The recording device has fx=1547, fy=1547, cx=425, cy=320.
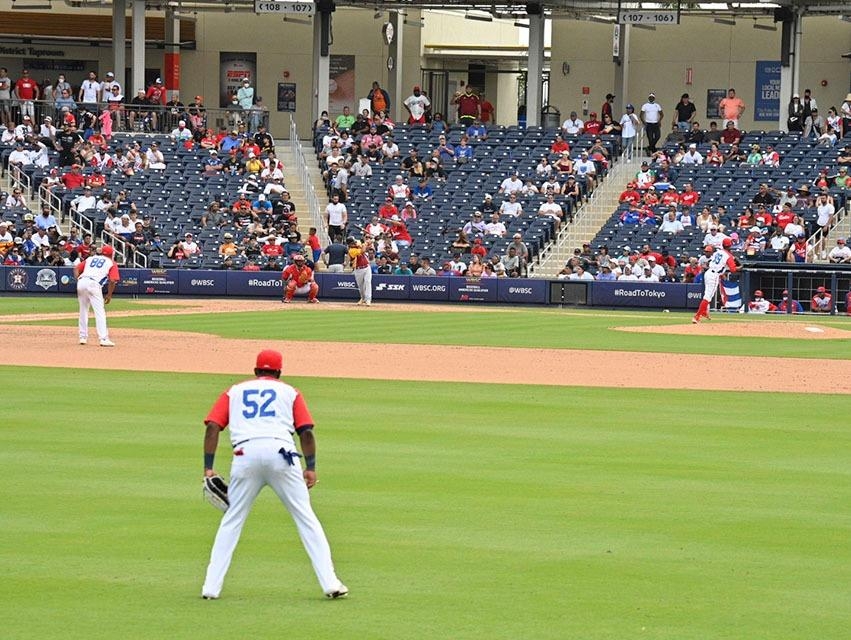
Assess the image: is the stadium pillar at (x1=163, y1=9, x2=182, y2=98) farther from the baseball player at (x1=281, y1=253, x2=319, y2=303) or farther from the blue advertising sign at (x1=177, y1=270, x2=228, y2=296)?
the baseball player at (x1=281, y1=253, x2=319, y2=303)

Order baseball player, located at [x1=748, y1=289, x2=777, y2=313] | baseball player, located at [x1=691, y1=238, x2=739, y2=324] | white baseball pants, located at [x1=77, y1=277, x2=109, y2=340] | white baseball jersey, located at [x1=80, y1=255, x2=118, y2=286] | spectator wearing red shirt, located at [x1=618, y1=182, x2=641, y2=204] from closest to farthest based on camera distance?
white baseball pants, located at [x1=77, y1=277, x2=109, y2=340] < white baseball jersey, located at [x1=80, y1=255, x2=118, y2=286] < baseball player, located at [x1=691, y1=238, x2=739, y2=324] < baseball player, located at [x1=748, y1=289, x2=777, y2=313] < spectator wearing red shirt, located at [x1=618, y1=182, x2=641, y2=204]

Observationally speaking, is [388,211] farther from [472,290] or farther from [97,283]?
[97,283]

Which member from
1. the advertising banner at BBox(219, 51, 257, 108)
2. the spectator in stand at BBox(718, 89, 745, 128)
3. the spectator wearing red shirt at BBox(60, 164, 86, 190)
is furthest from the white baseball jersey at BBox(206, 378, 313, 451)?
the advertising banner at BBox(219, 51, 257, 108)

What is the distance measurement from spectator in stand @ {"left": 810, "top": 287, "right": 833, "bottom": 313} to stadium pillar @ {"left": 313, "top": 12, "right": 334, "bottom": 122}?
17818 mm

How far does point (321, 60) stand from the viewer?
47875mm

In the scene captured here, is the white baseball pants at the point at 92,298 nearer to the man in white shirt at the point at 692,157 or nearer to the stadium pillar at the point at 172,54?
the man in white shirt at the point at 692,157

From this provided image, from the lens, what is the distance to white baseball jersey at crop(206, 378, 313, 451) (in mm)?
8289

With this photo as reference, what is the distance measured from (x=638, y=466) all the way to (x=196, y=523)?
457 centimetres

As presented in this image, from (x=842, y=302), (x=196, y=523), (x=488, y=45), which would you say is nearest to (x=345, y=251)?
(x=842, y=302)

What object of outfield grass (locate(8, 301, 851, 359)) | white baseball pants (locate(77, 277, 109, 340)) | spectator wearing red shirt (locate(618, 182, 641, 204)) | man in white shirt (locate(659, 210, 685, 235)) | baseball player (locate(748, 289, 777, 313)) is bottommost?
outfield grass (locate(8, 301, 851, 359))

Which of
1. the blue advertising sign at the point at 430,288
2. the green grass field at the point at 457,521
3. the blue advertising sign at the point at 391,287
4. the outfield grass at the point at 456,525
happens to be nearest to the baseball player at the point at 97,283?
the green grass field at the point at 457,521

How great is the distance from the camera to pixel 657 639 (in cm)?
802

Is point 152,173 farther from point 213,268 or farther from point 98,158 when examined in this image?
point 213,268

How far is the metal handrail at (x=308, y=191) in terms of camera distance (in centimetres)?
4381
